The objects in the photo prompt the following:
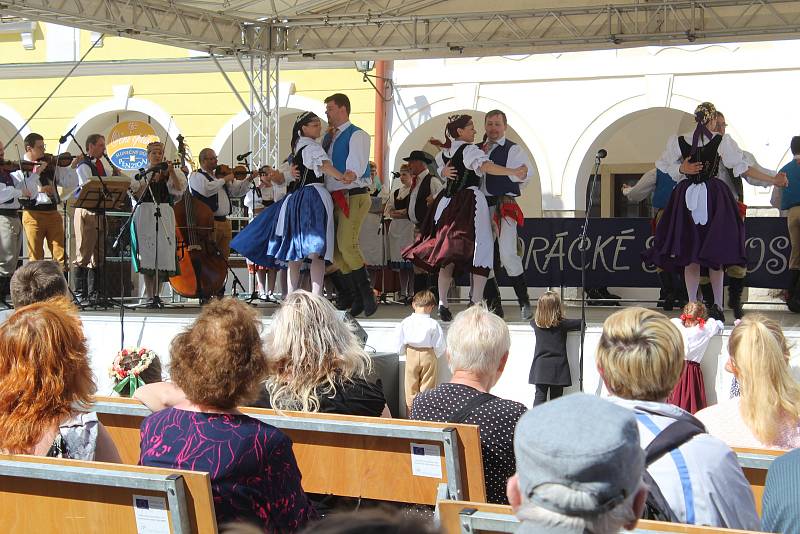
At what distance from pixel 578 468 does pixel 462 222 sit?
572 centimetres

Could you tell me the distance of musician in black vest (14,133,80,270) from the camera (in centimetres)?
878

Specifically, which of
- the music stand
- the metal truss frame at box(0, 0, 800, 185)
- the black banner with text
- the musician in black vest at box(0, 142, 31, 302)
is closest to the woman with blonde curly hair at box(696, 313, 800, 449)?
the metal truss frame at box(0, 0, 800, 185)

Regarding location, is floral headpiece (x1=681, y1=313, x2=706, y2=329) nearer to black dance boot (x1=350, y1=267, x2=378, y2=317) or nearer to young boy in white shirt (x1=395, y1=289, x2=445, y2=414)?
young boy in white shirt (x1=395, y1=289, x2=445, y2=414)

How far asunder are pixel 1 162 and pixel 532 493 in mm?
7906

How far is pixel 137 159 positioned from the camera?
595 inches

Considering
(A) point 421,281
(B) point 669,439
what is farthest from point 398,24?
(B) point 669,439

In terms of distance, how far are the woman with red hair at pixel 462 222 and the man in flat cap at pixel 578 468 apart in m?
5.55

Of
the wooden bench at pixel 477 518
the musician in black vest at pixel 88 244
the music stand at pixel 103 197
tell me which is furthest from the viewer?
the musician in black vest at pixel 88 244

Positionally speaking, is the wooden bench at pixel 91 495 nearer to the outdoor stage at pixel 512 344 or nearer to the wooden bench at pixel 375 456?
the wooden bench at pixel 375 456

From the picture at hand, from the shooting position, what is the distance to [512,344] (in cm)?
648

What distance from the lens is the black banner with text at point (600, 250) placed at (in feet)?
28.8

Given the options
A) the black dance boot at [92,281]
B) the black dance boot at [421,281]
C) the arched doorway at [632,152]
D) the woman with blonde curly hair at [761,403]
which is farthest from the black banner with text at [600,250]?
the woman with blonde curly hair at [761,403]

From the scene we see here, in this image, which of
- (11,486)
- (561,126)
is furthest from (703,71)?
(11,486)

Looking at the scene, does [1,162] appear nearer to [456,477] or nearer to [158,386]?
[158,386]
